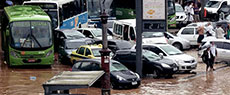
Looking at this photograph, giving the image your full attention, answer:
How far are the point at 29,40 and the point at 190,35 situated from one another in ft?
42.2

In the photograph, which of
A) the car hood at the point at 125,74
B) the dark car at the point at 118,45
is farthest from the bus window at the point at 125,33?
the car hood at the point at 125,74

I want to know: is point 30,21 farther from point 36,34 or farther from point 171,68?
point 171,68

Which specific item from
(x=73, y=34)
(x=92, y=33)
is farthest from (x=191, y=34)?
(x=73, y=34)

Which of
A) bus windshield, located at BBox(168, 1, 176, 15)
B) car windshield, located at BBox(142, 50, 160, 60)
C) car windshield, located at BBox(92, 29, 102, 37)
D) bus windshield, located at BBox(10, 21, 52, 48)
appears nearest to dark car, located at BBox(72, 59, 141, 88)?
car windshield, located at BBox(142, 50, 160, 60)

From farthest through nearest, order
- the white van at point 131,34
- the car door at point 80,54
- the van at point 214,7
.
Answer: the van at point 214,7
the white van at point 131,34
the car door at point 80,54

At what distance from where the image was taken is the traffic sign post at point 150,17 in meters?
27.0

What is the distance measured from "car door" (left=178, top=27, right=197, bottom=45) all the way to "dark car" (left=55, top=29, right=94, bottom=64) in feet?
23.7

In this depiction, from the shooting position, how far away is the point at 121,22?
36312 mm

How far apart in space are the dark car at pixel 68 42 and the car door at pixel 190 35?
7215 mm

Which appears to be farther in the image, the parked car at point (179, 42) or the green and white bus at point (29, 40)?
the parked car at point (179, 42)

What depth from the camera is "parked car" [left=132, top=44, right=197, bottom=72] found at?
28.5 meters

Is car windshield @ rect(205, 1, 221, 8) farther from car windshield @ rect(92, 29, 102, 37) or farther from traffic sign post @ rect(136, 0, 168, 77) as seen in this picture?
traffic sign post @ rect(136, 0, 168, 77)

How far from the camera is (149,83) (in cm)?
2597

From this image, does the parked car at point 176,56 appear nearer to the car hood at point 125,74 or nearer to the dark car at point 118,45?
the dark car at point 118,45
